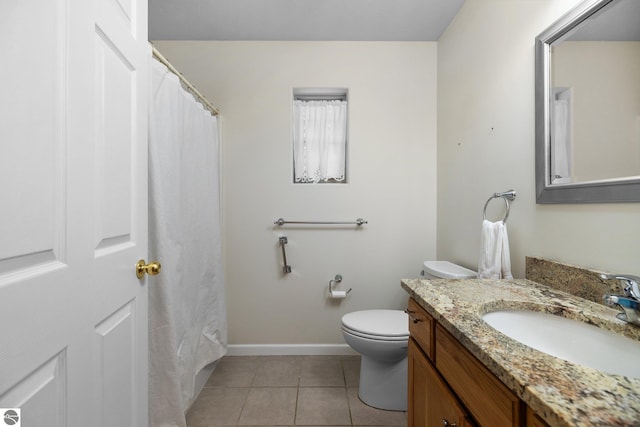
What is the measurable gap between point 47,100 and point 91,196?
222mm

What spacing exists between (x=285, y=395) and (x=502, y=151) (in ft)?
5.89

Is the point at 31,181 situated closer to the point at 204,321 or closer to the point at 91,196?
the point at 91,196

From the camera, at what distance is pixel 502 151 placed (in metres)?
1.41

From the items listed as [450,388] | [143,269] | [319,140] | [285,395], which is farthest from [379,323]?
[319,140]

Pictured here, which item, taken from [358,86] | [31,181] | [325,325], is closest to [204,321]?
[325,325]

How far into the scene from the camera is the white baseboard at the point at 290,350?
221cm

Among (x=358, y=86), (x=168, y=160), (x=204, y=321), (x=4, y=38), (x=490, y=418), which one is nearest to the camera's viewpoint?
(x=4, y=38)

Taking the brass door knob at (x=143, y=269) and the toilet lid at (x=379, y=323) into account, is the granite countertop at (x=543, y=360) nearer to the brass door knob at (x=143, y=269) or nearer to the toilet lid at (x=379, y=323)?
the toilet lid at (x=379, y=323)

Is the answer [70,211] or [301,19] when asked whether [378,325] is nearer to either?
[70,211]

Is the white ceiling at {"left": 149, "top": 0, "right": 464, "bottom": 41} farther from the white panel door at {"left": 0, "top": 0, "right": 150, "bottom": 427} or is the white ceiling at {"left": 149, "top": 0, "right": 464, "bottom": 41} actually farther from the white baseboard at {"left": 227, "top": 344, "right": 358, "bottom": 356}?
the white baseboard at {"left": 227, "top": 344, "right": 358, "bottom": 356}

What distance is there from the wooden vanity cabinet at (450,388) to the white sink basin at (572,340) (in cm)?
18

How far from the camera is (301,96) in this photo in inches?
91.4

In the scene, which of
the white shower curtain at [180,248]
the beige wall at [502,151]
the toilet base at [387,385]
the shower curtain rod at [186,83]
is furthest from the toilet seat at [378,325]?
the shower curtain rod at [186,83]

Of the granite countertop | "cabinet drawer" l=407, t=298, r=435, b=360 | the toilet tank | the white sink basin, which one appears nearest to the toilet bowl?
the toilet tank
